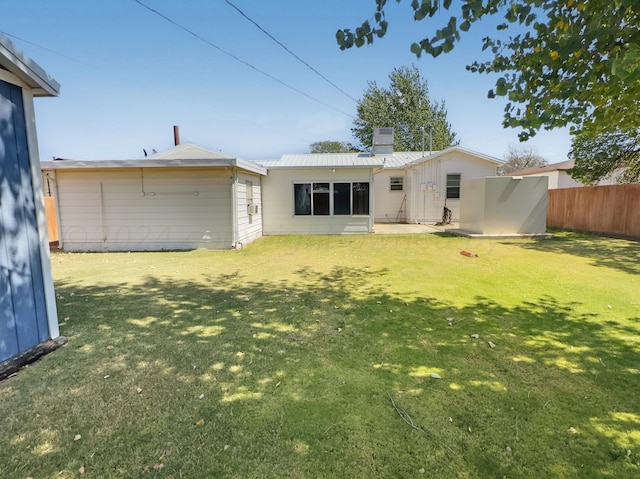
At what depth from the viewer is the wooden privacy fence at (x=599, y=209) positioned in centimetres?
1115

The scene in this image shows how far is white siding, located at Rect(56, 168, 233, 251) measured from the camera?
31.8ft

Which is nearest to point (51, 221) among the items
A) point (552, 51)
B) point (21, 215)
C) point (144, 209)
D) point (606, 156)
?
point (144, 209)

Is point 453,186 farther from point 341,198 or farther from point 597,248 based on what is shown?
point 597,248

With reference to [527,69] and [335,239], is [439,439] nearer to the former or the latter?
[527,69]

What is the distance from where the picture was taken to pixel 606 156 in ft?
46.2

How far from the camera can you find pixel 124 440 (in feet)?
6.84

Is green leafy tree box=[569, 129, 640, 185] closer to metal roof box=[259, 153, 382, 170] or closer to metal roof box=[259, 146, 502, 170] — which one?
metal roof box=[259, 146, 502, 170]

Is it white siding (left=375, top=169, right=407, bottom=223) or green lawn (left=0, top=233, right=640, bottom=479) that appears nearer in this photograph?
green lawn (left=0, top=233, right=640, bottom=479)

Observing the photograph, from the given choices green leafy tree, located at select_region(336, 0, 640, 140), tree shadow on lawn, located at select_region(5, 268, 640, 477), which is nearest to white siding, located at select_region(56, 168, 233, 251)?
tree shadow on lawn, located at select_region(5, 268, 640, 477)

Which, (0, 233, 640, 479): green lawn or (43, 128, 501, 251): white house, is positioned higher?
(43, 128, 501, 251): white house

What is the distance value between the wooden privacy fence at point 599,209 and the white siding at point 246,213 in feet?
41.0

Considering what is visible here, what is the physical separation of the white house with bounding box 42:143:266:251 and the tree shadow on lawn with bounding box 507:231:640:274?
8.80 meters

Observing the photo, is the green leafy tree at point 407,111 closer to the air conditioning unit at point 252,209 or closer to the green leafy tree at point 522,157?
the green leafy tree at point 522,157

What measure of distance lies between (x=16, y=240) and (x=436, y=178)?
1585 centimetres
